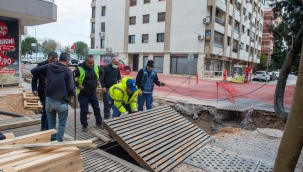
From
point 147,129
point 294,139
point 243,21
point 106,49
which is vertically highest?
point 243,21

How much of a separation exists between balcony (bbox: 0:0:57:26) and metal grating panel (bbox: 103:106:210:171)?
624cm

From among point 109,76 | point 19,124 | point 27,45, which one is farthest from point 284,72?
point 27,45

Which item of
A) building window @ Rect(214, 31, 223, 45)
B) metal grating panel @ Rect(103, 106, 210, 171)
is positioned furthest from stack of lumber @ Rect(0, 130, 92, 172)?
building window @ Rect(214, 31, 223, 45)

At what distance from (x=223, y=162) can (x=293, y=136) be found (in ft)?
8.74

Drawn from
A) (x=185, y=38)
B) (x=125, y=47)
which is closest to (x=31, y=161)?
(x=185, y=38)

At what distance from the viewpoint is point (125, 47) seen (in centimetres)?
3191

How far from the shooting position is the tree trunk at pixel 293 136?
4.44ft

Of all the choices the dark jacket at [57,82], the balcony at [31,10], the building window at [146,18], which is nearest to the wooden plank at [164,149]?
the dark jacket at [57,82]

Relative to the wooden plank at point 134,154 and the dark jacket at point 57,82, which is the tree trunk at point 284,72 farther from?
the dark jacket at point 57,82

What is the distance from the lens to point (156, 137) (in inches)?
169

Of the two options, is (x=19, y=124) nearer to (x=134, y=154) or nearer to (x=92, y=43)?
(x=134, y=154)

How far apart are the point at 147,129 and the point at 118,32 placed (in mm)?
30039

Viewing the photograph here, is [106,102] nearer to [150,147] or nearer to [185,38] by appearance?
[150,147]

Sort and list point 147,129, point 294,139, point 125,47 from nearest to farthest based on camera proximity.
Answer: point 294,139
point 147,129
point 125,47
